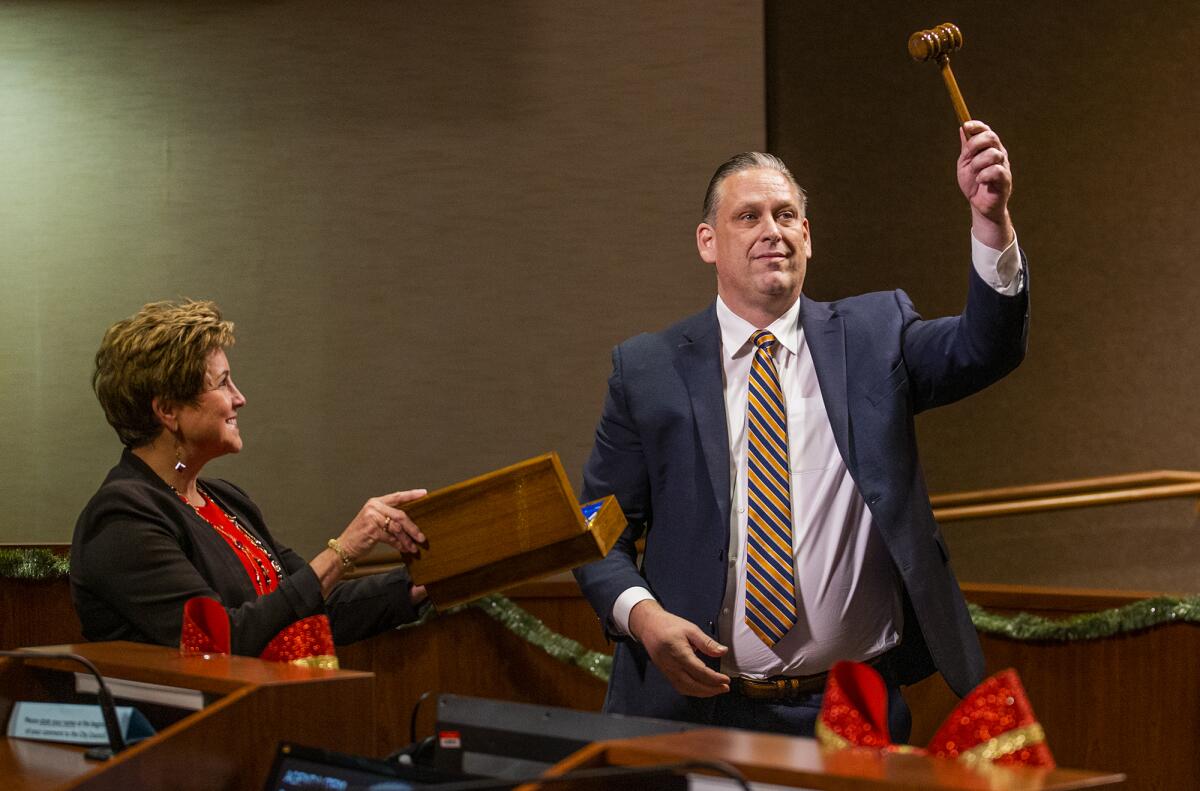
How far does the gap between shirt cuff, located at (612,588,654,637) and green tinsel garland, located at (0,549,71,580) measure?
97.9 inches

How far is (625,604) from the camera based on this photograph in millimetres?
2180

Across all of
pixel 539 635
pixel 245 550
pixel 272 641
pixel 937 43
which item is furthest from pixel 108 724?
pixel 539 635

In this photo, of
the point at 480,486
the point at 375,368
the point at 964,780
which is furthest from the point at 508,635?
the point at 964,780

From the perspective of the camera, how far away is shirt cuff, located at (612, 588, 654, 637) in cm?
217

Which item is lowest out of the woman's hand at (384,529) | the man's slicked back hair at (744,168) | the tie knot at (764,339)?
the woman's hand at (384,529)

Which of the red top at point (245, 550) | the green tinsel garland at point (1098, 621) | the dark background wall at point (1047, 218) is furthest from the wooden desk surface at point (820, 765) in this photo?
the dark background wall at point (1047, 218)

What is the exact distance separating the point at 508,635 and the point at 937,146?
2.22 metres

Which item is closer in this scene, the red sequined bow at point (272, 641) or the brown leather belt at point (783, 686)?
the red sequined bow at point (272, 641)

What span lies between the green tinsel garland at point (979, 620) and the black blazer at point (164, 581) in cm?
133

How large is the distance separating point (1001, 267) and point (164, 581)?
1.44 metres

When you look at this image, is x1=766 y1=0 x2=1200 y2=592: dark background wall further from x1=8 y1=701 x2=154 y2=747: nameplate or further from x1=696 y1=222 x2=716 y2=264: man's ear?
x1=8 y1=701 x2=154 y2=747: nameplate

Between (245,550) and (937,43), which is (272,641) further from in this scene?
(937,43)

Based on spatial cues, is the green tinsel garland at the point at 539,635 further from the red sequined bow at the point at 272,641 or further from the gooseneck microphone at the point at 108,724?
the gooseneck microphone at the point at 108,724

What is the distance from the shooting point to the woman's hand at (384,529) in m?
2.06
